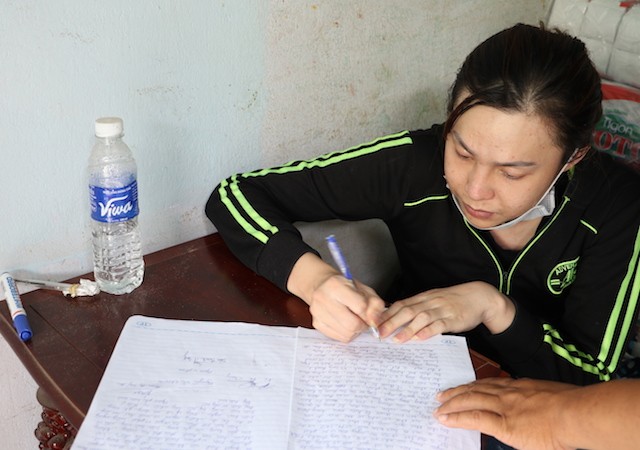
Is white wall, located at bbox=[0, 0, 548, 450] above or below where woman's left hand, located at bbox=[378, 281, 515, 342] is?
above

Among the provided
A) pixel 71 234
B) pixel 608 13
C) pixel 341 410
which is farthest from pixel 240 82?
pixel 608 13

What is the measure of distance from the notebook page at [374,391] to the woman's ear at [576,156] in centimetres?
36

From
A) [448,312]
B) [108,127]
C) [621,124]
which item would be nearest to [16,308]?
[108,127]

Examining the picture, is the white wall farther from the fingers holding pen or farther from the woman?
the fingers holding pen

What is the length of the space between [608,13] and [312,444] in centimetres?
142

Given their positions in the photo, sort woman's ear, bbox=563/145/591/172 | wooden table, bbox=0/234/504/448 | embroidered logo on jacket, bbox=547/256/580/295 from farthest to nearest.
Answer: embroidered logo on jacket, bbox=547/256/580/295, woman's ear, bbox=563/145/591/172, wooden table, bbox=0/234/504/448

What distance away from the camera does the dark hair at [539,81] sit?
968 mm

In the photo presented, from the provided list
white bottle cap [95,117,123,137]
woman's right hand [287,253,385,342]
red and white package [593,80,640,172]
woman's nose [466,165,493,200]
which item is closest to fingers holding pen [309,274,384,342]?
woman's right hand [287,253,385,342]

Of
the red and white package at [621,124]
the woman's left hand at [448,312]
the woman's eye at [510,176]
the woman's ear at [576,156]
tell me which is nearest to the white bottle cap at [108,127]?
the woman's left hand at [448,312]

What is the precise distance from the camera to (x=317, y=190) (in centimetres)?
120

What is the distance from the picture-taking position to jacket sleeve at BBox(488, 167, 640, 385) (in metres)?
1.07

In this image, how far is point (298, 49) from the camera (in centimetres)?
124

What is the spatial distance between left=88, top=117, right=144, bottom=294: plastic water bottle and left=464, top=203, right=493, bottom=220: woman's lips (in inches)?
21.3

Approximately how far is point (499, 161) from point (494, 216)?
13 cm
